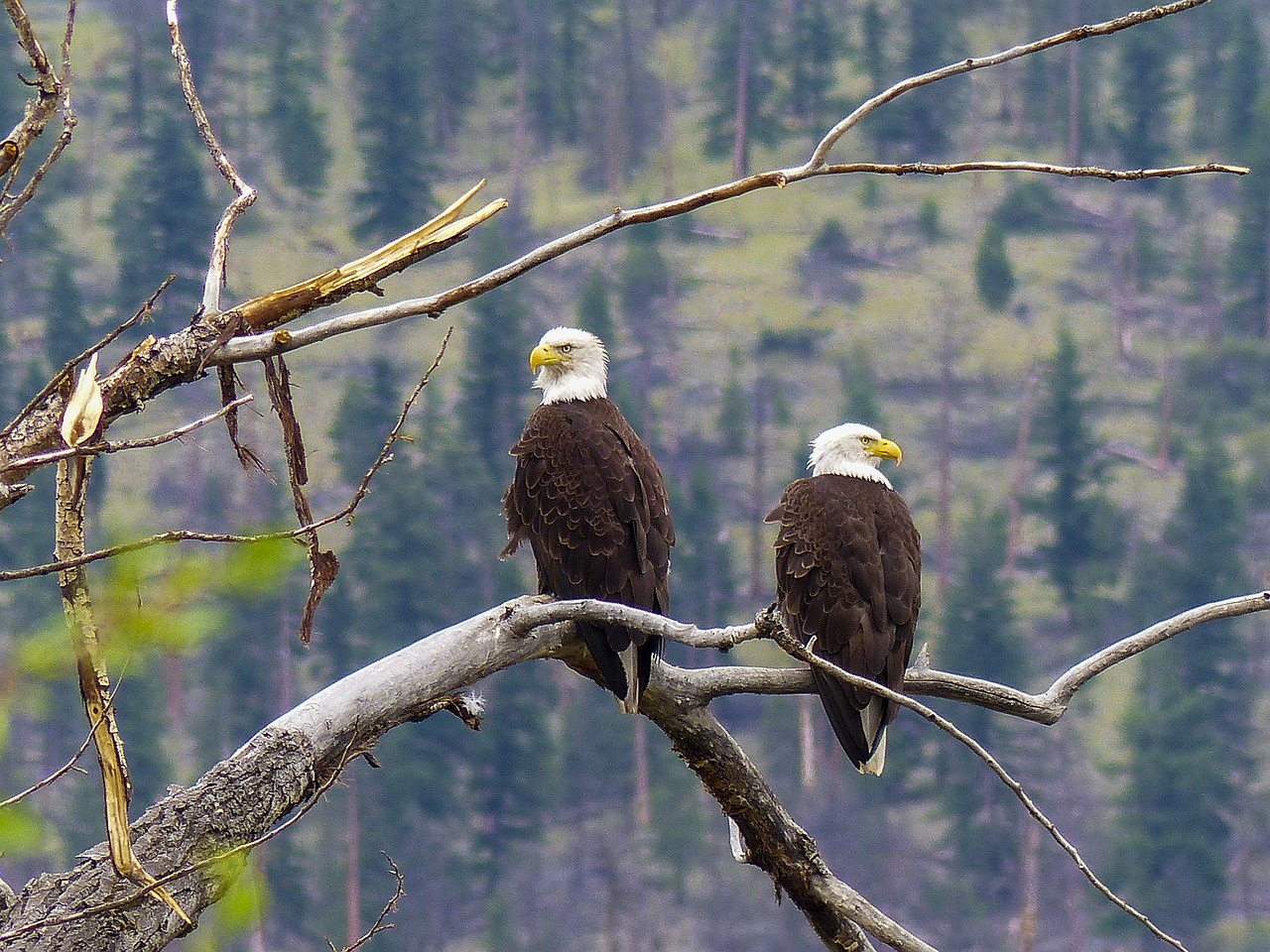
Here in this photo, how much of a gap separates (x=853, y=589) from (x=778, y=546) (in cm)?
36

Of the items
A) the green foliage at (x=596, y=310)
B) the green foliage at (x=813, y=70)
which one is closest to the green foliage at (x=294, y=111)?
the green foliage at (x=596, y=310)

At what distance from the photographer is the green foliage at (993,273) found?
55844 millimetres

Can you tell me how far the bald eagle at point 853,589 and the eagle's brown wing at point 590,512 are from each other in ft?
1.59

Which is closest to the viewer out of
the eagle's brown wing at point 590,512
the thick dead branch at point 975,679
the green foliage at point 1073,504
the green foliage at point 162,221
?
the thick dead branch at point 975,679

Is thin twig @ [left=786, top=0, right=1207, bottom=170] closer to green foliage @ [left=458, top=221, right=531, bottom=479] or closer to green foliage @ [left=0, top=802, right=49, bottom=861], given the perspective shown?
green foliage @ [left=0, top=802, right=49, bottom=861]

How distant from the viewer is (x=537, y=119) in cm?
6744

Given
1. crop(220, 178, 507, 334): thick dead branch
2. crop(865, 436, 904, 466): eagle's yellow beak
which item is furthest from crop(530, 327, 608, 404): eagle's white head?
crop(220, 178, 507, 334): thick dead branch

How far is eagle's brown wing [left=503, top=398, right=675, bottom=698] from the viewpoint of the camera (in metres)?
5.12

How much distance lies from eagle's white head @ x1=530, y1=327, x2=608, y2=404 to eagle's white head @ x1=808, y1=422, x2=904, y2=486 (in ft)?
2.93

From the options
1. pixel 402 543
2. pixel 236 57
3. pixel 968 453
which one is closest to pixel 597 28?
pixel 236 57

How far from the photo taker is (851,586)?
17.8 ft

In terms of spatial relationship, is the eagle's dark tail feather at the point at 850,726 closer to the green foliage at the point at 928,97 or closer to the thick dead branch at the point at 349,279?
A: the thick dead branch at the point at 349,279

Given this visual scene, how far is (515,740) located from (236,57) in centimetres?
3872

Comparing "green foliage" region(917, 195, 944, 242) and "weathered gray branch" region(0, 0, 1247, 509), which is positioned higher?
"weathered gray branch" region(0, 0, 1247, 509)
